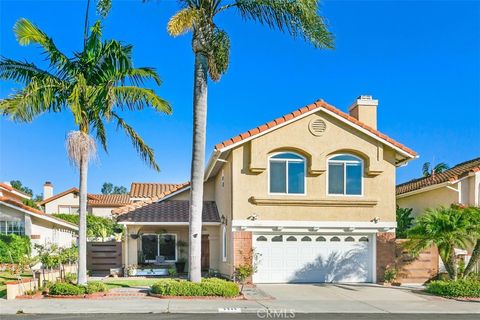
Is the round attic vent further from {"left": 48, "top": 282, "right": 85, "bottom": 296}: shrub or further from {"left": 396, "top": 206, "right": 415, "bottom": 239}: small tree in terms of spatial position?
{"left": 48, "top": 282, "right": 85, "bottom": 296}: shrub

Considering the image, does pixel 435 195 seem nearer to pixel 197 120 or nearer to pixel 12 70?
pixel 197 120

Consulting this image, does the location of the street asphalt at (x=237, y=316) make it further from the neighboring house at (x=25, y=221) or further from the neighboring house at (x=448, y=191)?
the neighboring house at (x=25, y=221)

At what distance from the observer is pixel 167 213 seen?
23516mm

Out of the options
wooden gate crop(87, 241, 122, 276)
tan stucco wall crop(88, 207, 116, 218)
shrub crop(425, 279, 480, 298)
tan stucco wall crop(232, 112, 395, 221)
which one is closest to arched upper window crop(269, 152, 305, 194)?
tan stucco wall crop(232, 112, 395, 221)

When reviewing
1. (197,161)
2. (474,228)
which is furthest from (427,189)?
(197,161)

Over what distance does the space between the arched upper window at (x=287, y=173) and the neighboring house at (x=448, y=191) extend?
6.62 m

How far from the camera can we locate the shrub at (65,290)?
51.2 ft

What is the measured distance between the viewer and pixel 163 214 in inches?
920

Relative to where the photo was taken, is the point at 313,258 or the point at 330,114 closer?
the point at 330,114

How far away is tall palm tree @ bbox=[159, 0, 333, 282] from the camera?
55.1 ft

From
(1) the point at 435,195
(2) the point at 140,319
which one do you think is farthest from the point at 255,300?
(1) the point at 435,195

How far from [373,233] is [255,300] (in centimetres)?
734

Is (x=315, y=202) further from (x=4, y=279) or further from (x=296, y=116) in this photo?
(x=4, y=279)

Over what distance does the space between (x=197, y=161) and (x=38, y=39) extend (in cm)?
613
